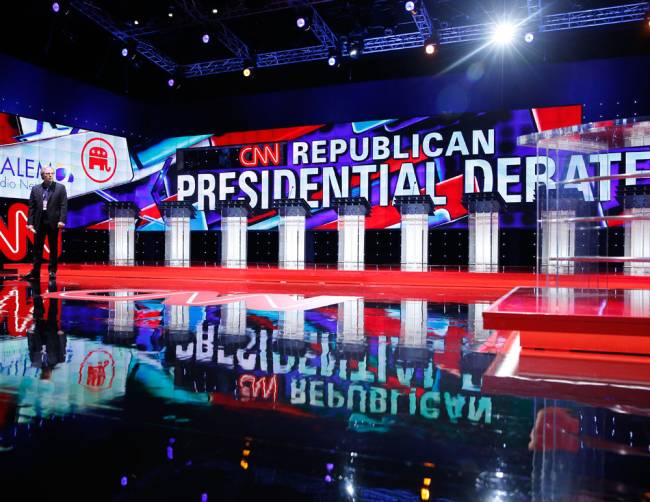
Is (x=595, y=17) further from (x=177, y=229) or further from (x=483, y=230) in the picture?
(x=177, y=229)

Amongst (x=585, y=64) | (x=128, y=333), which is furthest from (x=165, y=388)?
(x=585, y=64)

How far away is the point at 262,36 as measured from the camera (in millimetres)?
10547

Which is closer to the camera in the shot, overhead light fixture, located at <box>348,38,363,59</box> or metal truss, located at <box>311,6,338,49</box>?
metal truss, located at <box>311,6,338,49</box>

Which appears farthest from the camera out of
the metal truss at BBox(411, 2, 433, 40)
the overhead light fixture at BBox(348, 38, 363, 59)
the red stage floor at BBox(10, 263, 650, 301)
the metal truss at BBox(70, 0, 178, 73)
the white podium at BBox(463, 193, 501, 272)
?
the overhead light fixture at BBox(348, 38, 363, 59)

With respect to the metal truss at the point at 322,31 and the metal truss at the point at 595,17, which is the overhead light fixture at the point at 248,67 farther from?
the metal truss at the point at 595,17

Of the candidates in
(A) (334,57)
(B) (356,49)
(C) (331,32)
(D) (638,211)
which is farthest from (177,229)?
(D) (638,211)

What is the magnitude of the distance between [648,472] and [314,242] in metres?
9.95

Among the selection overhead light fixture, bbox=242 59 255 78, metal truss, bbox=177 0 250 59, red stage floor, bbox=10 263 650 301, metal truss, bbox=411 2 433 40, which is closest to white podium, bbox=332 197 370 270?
red stage floor, bbox=10 263 650 301

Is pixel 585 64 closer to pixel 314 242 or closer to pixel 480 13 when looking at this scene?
pixel 480 13

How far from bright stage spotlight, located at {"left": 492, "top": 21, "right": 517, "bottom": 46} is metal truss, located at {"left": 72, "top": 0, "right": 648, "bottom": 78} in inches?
4.7

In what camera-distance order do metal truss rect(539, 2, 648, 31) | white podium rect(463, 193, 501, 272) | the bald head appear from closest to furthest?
the bald head
white podium rect(463, 193, 501, 272)
metal truss rect(539, 2, 648, 31)

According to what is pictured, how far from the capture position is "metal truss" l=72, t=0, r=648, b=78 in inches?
349

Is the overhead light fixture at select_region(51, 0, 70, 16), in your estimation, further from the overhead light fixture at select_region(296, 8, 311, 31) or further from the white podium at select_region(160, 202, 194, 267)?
the overhead light fixture at select_region(296, 8, 311, 31)

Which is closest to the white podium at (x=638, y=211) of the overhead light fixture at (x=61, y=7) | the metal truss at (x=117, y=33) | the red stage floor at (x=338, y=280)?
the red stage floor at (x=338, y=280)
